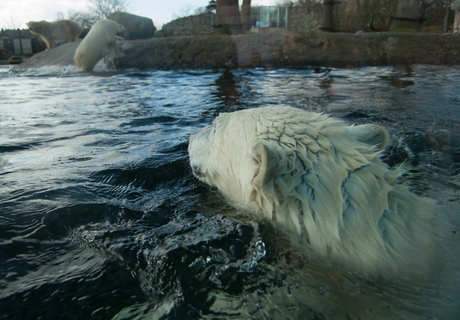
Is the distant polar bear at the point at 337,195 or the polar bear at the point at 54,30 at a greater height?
the polar bear at the point at 54,30

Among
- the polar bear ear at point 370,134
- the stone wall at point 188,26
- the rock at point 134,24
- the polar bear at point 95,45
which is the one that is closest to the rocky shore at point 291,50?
the polar bear at point 95,45

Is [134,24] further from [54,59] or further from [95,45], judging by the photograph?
[95,45]

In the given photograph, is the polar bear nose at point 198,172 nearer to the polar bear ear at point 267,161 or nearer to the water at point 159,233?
the water at point 159,233

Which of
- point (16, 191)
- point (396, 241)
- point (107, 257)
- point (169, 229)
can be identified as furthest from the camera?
point (16, 191)

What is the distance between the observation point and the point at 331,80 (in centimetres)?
824

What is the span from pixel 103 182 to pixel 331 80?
7.00 m

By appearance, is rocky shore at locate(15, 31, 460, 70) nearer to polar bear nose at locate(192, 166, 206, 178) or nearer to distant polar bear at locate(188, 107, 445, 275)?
polar bear nose at locate(192, 166, 206, 178)

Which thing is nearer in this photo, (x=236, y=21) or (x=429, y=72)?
(x=429, y=72)

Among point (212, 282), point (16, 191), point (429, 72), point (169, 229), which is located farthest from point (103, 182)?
point (429, 72)

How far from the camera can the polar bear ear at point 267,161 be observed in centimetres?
161

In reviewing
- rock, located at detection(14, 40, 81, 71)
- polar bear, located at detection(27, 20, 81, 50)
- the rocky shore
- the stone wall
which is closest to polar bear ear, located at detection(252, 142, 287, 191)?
A: the rocky shore

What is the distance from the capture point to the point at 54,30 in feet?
56.2

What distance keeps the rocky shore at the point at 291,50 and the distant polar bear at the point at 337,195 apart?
29.3 ft

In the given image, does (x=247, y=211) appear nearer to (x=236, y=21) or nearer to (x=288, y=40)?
(x=288, y=40)
